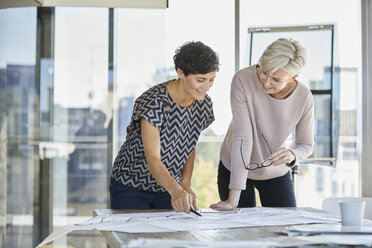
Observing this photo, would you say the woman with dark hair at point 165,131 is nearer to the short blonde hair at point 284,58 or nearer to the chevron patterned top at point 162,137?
the chevron patterned top at point 162,137

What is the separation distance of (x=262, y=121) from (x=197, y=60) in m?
0.52

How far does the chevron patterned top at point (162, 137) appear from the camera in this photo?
87.4 inches

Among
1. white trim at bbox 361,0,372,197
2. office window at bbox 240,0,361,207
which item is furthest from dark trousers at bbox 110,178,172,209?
white trim at bbox 361,0,372,197

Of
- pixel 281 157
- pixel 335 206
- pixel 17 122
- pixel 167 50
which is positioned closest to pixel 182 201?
pixel 281 157

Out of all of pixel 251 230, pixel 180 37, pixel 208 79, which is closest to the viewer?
pixel 251 230

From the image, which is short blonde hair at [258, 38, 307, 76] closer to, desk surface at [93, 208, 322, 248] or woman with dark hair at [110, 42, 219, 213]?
woman with dark hair at [110, 42, 219, 213]

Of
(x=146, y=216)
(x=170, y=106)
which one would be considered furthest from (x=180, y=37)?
(x=146, y=216)

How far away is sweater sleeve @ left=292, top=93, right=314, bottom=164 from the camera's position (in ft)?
8.23

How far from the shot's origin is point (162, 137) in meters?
2.24

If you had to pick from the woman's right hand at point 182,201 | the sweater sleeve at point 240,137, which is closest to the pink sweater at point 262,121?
the sweater sleeve at point 240,137

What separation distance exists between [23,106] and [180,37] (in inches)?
58.0

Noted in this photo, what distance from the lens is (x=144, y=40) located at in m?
4.93

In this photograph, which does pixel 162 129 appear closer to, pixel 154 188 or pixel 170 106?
pixel 170 106

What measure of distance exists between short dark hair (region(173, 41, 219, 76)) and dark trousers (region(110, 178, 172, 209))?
0.53 meters
